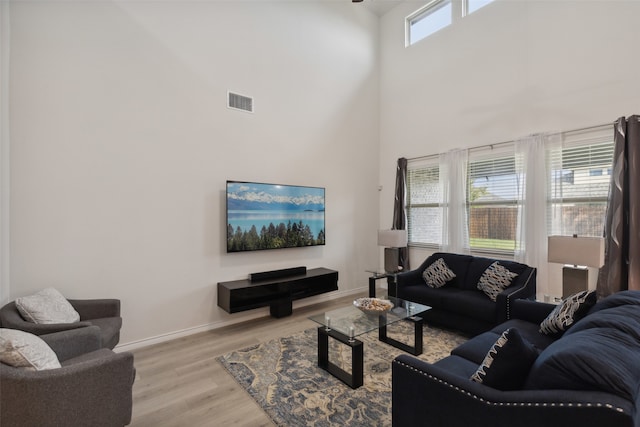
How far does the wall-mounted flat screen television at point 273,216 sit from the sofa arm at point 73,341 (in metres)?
1.85

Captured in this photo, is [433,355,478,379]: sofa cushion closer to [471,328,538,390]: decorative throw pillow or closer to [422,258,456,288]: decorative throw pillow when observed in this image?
[471,328,538,390]: decorative throw pillow

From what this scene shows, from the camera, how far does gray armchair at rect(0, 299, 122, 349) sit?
89.0 inches

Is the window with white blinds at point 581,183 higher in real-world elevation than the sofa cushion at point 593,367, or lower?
higher

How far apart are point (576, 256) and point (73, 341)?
14.7ft

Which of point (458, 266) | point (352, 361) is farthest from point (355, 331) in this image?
point (458, 266)

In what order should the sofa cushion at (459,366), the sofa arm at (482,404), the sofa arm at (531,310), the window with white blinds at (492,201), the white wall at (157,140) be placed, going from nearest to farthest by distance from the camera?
the sofa arm at (482,404) < the sofa cushion at (459,366) < the sofa arm at (531,310) < the white wall at (157,140) < the window with white blinds at (492,201)

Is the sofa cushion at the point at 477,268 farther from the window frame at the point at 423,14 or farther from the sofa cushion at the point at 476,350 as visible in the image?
the window frame at the point at 423,14

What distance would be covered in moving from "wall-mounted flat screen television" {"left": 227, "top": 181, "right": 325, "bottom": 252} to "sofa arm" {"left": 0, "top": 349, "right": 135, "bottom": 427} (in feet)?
7.37

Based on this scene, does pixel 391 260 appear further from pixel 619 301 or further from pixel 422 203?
pixel 619 301

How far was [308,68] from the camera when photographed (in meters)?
5.00

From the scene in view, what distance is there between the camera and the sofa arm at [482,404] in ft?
3.67

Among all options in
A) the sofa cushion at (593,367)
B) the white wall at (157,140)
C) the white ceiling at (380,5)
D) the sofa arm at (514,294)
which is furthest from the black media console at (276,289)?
the white ceiling at (380,5)

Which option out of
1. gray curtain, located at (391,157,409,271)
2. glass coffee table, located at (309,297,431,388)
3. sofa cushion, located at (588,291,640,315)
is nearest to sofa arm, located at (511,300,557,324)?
sofa cushion, located at (588,291,640,315)

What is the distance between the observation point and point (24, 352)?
1.65m
